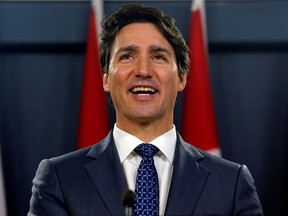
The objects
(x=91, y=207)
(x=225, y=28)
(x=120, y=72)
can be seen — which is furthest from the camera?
(x=225, y=28)

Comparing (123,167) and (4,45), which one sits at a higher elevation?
(4,45)

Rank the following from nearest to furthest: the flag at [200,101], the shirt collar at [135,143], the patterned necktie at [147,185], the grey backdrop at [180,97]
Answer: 1. the patterned necktie at [147,185]
2. the shirt collar at [135,143]
3. the flag at [200,101]
4. the grey backdrop at [180,97]

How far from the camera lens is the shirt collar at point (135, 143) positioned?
Answer: 1.29m

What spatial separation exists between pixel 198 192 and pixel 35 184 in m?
0.33

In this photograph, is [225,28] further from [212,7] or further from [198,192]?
[198,192]

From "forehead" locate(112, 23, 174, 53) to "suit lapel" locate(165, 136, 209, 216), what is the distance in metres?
0.22

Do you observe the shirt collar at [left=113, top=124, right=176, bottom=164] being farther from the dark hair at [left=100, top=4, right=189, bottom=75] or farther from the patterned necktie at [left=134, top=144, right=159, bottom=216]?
the dark hair at [left=100, top=4, right=189, bottom=75]

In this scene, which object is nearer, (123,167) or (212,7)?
(123,167)

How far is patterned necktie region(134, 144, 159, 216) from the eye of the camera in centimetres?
118

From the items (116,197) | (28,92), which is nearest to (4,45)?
(28,92)

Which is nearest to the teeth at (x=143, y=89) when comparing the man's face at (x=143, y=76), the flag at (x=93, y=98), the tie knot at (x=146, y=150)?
the man's face at (x=143, y=76)

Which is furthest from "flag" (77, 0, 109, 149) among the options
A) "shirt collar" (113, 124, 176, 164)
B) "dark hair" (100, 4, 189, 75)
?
"shirt collar" (113, 124, 176, 164)

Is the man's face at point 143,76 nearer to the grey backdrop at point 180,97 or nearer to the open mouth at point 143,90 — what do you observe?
the open mouth at point 143,90

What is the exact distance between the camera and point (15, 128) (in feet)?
7.36
